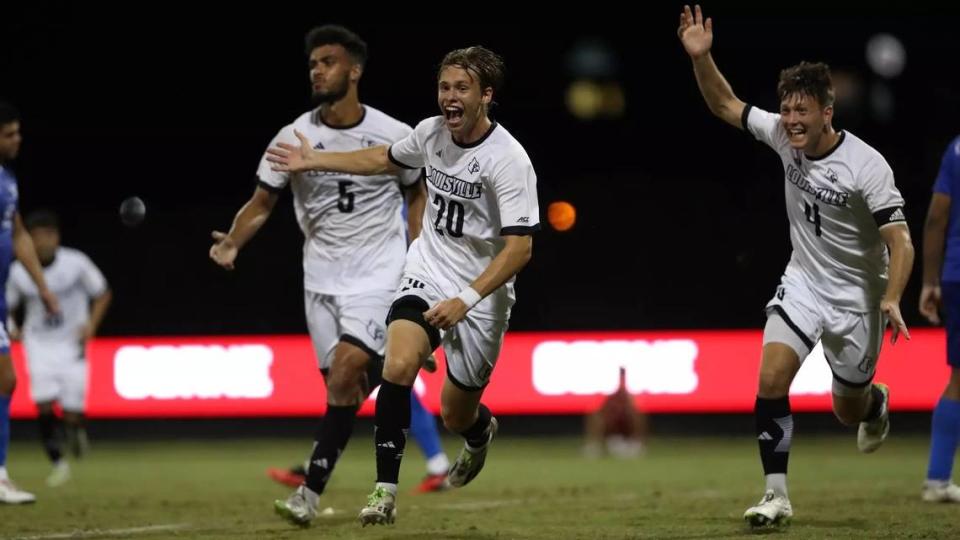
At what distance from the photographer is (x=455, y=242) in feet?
24.7

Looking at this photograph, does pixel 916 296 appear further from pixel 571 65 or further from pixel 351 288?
pixel 351 288

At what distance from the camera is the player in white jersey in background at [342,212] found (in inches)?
336

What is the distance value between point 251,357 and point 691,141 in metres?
8.48

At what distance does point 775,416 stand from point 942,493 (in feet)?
6.98

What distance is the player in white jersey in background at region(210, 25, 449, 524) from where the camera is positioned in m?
8.55

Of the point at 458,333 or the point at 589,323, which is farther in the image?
the point at 589,323

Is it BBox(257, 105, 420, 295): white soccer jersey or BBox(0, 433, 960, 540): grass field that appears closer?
BBox(0, 433, 960, 540): grass field

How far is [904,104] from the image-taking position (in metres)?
25.0

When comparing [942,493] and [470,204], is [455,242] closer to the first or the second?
[470,204]

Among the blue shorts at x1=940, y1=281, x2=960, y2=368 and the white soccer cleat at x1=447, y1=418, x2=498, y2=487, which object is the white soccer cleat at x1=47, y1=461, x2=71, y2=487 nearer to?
the white soccer cleat at x1=447, y1=418, x2=498, y2=487

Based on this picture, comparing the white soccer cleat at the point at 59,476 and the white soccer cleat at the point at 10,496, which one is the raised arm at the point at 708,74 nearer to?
the white soccer cleat at the point at 10,496

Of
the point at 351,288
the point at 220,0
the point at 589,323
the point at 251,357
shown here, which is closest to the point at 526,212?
the point at 351,288

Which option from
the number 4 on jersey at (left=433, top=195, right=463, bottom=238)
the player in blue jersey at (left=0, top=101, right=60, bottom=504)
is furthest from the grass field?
the number 4 on jersey at (left=433, top=195, right=463, bottom=238)

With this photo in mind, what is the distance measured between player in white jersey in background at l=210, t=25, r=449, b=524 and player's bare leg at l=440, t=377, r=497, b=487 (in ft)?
2.18
